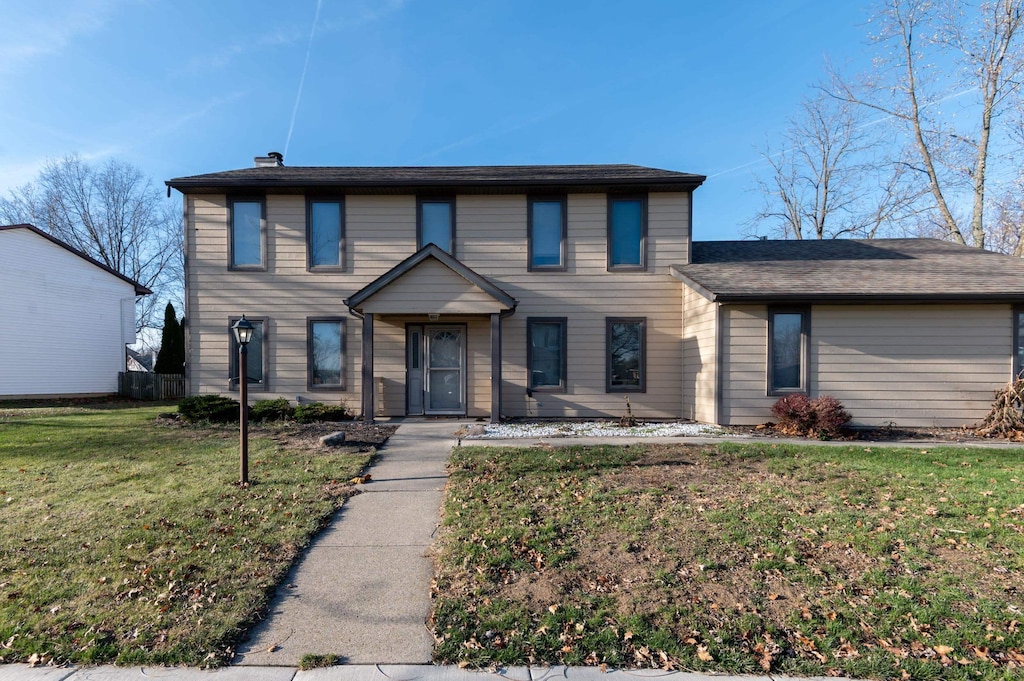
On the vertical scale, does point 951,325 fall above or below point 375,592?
above

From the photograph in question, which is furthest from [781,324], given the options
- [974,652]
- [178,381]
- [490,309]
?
[178,381]

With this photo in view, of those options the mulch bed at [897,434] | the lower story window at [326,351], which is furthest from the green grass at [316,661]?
the lower story window at [326,351]

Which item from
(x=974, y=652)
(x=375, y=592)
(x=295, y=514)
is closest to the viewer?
(x=974, y=652)

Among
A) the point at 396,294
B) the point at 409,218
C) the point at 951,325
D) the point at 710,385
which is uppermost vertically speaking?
the point at 409,218

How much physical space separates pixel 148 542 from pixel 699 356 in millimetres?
10157

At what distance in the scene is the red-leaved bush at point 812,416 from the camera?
9250 mm

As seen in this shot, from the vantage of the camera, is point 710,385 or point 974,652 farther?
point 710,385

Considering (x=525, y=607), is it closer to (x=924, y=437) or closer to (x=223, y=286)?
(x=924, y=437)

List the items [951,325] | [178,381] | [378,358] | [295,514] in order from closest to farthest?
[295,514] → [951,325] → [378,358] → [178,381]

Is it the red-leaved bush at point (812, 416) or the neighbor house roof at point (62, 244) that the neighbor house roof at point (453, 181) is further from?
the neighbor house roof at point (62, 244)

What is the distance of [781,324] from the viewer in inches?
405

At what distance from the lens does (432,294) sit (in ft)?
34.6

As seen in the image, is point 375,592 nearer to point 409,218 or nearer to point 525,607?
point 525,607

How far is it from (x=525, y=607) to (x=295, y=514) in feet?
9.86
